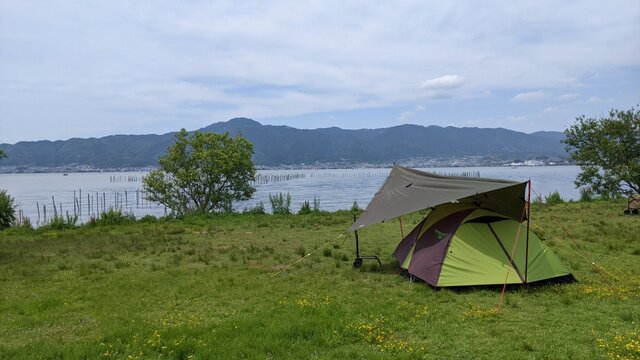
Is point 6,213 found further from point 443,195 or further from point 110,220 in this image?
point 443,195

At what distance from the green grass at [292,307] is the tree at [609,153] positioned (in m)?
17.7

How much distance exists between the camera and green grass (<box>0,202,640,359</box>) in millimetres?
5902

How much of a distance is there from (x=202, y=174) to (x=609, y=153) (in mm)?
28500

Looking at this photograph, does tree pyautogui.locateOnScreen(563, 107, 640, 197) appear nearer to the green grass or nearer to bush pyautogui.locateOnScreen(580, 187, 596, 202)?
bush pyautogui.locateOnScreen(580, 187, 596, 202)

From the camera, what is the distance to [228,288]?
9227mm

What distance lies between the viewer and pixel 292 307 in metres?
7.67

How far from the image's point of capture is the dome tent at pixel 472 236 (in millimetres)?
8898

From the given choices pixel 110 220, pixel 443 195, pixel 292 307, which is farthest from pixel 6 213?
pixel 443 195

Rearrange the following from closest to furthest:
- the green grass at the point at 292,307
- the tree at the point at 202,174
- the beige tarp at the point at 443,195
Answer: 1. the green grass at the point at 292,307
2. the beige tarp at the point at 443,195
3. the tree at the point at 202,174

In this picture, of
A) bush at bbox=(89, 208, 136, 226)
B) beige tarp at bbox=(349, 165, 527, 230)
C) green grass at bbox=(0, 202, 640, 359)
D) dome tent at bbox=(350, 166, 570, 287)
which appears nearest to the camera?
green grass at bbox=(0, 202, 640, 359)

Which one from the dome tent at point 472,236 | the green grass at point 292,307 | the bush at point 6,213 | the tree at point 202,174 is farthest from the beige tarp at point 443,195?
the tree at point 202,174

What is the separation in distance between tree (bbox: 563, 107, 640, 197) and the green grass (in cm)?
1765

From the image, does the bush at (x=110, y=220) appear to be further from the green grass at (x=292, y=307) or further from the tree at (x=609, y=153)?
the tree at (x=609, y=153)

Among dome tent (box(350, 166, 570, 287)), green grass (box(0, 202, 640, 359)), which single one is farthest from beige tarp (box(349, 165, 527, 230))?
green grass (box(0, 202, 640, 359))
